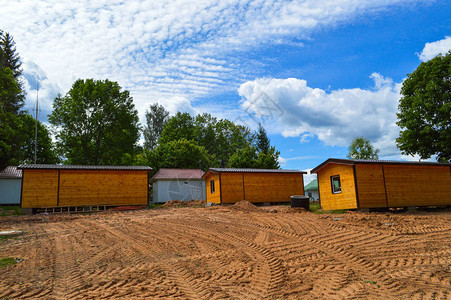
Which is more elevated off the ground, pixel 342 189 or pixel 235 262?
pixel 342 189

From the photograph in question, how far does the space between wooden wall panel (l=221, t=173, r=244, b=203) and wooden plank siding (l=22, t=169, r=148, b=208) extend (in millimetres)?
5810

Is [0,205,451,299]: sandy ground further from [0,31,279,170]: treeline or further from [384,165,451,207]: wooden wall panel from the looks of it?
[0,31,279,170]: treeline

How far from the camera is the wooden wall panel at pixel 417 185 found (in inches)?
632

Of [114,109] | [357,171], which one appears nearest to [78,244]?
[357,171]

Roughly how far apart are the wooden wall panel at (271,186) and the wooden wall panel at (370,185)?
7.73 meters

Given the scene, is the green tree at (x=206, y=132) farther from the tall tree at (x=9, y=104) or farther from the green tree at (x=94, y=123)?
the tall tree at (x=9, y=104)

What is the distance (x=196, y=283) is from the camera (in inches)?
198

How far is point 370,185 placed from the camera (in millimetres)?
15422

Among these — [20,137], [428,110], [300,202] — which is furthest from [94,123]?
[428,110]

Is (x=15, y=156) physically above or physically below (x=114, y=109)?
below

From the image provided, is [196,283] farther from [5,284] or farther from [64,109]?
[64,109]

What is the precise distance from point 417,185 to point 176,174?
22308mm

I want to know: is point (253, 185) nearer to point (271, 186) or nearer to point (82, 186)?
point (271, 186)

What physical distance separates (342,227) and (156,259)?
640cm
